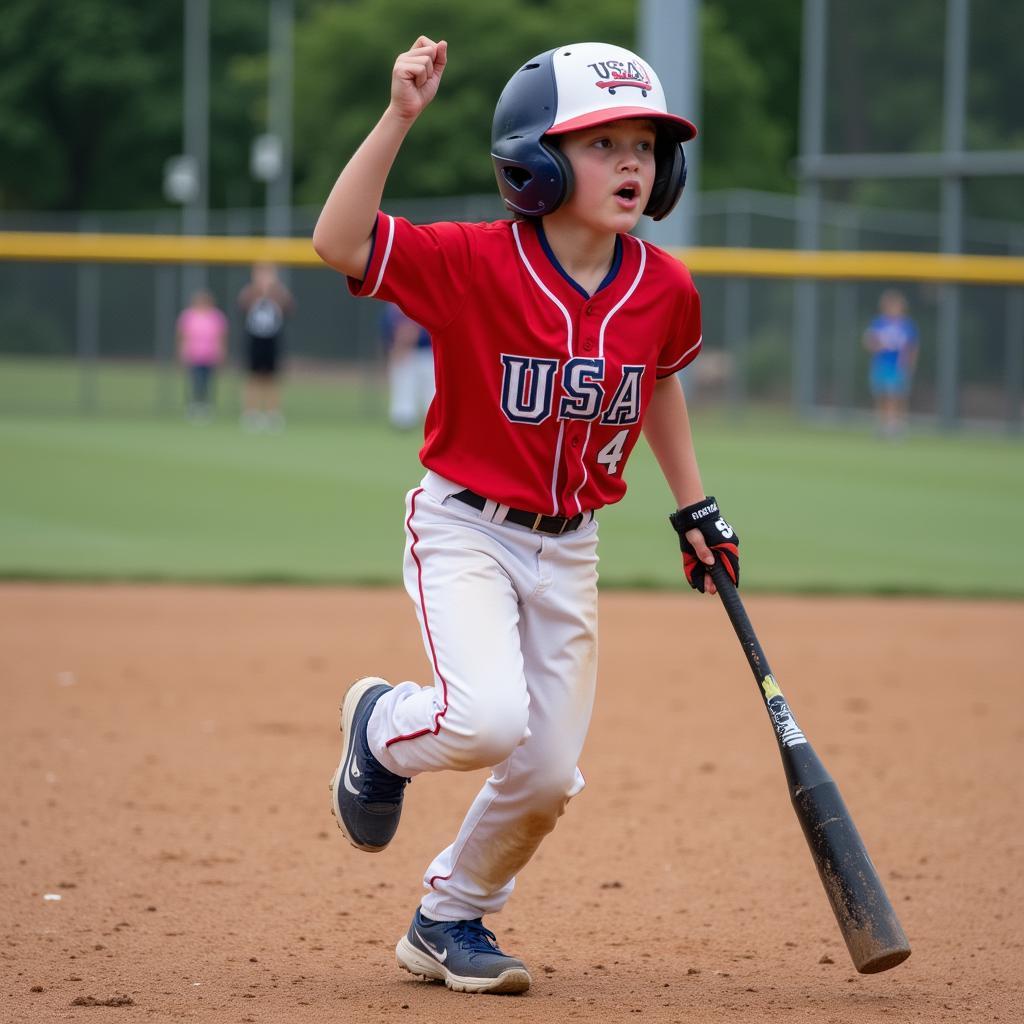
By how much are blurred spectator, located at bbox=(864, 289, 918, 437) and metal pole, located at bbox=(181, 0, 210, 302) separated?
23.4 meters

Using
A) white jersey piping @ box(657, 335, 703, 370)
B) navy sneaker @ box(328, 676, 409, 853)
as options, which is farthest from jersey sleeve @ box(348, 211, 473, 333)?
navy sneaker @ box(328, 676, 409, 853)

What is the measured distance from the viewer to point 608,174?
316 cm

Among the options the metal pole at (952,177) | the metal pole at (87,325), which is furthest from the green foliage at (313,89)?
the metal pole at (952,177)

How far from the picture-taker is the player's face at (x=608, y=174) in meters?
3.15

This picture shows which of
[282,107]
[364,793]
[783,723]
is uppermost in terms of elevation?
[282,107]

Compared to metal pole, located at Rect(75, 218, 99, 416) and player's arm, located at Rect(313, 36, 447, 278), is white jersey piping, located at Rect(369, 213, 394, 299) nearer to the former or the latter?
player's arm, located at Rect(313, 36, 447, 278)

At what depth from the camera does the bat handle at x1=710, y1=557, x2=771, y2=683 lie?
3.31 m

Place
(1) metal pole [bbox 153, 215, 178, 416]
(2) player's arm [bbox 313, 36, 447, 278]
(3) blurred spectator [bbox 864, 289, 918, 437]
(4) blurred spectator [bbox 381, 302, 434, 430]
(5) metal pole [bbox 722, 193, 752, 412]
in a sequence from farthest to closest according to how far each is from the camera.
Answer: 1. (1) metal pole [bbox 153, 215, 178, 416]
2. (5) metal pole [bbox 722, 193, 752, 412]
3. (3) blurred spectator [bbox 864, 289, 918, 437]
4. (4) blurred spectator [bbox 381, 302, 434, 430]
5. (2) player's arm [bbox 313, 36, 447, 278]

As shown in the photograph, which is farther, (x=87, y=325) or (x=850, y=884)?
(x=87, y=325)

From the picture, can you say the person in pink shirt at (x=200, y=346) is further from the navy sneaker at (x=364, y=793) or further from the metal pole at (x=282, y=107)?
the metal pole at (x=282, y=107)

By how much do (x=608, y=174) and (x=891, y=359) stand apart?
55.8ft

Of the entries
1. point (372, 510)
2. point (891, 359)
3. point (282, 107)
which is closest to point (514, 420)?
point (372, 510)

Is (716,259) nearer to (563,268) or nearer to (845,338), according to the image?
(845,338)

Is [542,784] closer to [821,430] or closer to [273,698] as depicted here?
[273,698]
